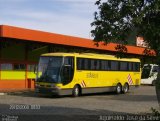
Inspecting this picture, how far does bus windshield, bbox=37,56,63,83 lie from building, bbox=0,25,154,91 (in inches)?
199

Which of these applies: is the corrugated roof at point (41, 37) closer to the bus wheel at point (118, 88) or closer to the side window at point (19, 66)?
the side window at point (19, 66)

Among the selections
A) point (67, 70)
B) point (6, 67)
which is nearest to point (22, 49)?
point (6, 67)

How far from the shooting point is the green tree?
12.6 metres

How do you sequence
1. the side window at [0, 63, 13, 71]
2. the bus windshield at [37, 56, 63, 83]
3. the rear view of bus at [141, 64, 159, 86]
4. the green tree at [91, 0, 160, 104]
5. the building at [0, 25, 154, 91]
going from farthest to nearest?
the side window at [0, 63, 13, 71] → the building at [0, 25, 154, 91] → the bus windshield at [37, 56, 63, 83] → the rear view of bus at [141, 64, 159, 86] → the green tree at [91, 0, 160, 104]

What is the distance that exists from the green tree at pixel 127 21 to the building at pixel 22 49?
19.5m

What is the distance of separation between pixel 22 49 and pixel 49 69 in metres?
10.3

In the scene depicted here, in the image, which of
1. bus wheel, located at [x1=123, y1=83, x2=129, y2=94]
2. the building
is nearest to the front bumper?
the building

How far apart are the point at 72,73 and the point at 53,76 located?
140 centimetres

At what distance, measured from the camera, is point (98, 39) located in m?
13.6

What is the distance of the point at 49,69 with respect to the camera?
28.2 meters

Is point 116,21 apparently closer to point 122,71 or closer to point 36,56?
point 122,71

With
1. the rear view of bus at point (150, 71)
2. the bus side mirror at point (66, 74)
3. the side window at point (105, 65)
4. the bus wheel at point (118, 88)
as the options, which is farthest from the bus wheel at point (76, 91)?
the rear view of bus at point (150, 71)

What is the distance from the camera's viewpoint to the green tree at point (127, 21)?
12.6m

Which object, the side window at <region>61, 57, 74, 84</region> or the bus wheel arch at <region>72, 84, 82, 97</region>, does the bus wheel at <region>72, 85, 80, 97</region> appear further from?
the side window at <region>61, 57, 74, 84</region>
